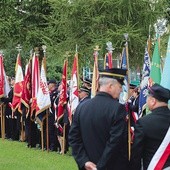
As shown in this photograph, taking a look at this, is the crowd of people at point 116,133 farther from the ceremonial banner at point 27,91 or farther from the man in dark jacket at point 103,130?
the ceremonial banner at point 27,91

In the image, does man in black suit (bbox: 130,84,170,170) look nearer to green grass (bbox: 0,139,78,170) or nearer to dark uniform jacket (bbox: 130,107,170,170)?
dark uniform jacket (bbox: 130,107,170,170)

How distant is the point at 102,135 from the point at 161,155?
686 mm

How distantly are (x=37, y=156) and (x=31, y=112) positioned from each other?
207cm

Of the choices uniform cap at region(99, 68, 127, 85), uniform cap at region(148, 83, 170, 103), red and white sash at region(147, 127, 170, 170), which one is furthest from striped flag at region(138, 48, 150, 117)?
red and white sash at region(147, 127, 170, 170)

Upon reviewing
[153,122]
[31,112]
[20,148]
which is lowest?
[20,148]

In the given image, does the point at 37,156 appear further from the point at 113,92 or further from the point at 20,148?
the point at 113,92

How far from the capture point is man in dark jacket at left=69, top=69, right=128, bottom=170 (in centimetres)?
538

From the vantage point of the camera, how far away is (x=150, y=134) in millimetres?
5160

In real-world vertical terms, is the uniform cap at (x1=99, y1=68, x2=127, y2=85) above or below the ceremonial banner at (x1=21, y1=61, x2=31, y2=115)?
above

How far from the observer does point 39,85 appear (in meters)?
14.0

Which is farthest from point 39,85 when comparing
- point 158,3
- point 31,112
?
point 158,3

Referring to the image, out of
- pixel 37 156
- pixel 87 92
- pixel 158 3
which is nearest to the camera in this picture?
pixel 87 92

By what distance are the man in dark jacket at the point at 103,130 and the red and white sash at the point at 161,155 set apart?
0.44m

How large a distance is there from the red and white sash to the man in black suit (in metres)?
0.01
